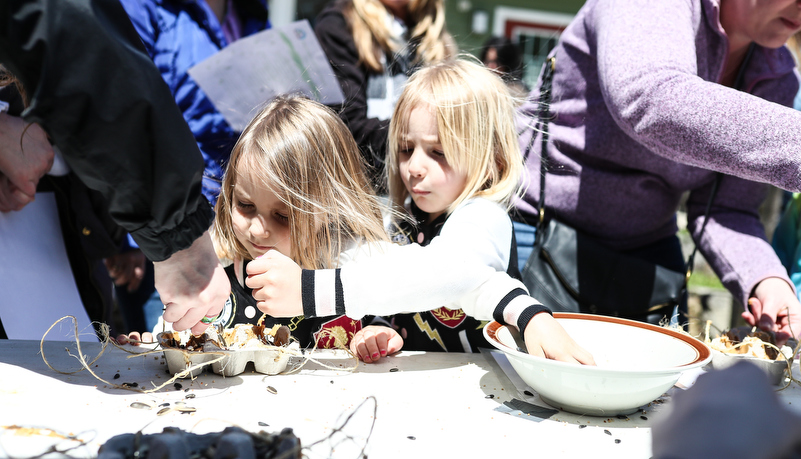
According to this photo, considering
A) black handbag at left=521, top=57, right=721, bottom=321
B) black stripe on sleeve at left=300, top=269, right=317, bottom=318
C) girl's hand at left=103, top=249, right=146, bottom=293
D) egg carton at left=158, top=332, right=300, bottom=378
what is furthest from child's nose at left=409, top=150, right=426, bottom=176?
girl's hand at left=103, top=249, right=146, bottom=293

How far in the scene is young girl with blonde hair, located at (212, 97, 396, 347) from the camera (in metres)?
1.42

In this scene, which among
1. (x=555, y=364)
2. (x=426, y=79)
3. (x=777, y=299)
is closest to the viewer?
(x=555, y=364)

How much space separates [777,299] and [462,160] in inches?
36.0

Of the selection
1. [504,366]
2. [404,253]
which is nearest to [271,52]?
[404,253]

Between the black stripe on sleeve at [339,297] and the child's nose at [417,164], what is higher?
the child's nose at [417,164]

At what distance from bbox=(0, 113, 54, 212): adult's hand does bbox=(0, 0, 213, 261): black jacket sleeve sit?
2.24 feet

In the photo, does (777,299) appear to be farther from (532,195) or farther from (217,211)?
(217,211)

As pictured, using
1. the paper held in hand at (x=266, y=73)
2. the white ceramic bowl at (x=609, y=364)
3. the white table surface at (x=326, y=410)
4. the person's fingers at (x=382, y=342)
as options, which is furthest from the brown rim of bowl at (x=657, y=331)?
the paper held in hand at (x=266, y=73)

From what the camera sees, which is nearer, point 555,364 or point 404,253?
point 555,364

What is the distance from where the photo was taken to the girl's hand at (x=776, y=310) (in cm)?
144

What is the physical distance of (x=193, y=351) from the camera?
109cm

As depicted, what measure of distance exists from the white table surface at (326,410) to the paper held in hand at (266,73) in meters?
0.84

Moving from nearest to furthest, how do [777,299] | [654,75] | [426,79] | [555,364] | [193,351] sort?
1. [555,364]
2. [193,351]
3. [654,75]
4. [777,299]
5. [426,79]

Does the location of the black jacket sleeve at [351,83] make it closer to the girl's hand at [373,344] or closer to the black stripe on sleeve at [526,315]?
the girl's hand at [373,344]
